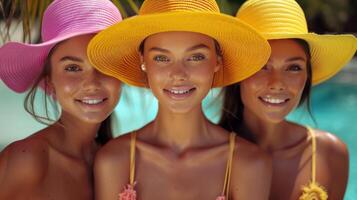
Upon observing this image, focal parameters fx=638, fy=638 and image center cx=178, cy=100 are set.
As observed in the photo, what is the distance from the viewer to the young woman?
2.81 m

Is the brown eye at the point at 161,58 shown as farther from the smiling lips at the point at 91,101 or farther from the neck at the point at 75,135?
the neck at the point at 75,135

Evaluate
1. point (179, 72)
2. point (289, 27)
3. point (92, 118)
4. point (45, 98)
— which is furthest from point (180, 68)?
point (45, 98)

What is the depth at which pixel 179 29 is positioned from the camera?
2584mm

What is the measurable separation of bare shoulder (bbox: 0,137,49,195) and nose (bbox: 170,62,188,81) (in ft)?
2.41

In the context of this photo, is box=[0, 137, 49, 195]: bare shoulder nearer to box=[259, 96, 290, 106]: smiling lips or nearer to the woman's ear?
the woman's ear

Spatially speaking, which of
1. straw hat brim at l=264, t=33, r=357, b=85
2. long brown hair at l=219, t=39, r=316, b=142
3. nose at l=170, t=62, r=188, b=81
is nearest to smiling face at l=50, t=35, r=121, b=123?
nose at l=170, t=62, r=188, b=81

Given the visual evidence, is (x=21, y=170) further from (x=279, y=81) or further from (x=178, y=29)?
(x=279, y=81)

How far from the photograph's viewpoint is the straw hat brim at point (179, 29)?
254 centimetres

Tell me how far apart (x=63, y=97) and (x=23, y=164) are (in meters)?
0.37

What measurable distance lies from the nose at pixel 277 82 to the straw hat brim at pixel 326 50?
20 cm

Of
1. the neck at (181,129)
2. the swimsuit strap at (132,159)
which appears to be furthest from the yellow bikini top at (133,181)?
the neck at (181,129)

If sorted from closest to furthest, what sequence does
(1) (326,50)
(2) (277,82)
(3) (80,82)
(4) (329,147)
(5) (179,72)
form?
(5) (179,72) < (3) (80,82) < (2) (277,82) < (1) (326,50) < (4) (329,147)

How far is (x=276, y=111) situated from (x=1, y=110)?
6.12 metres

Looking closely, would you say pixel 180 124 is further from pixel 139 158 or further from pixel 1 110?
pixel 1 110
